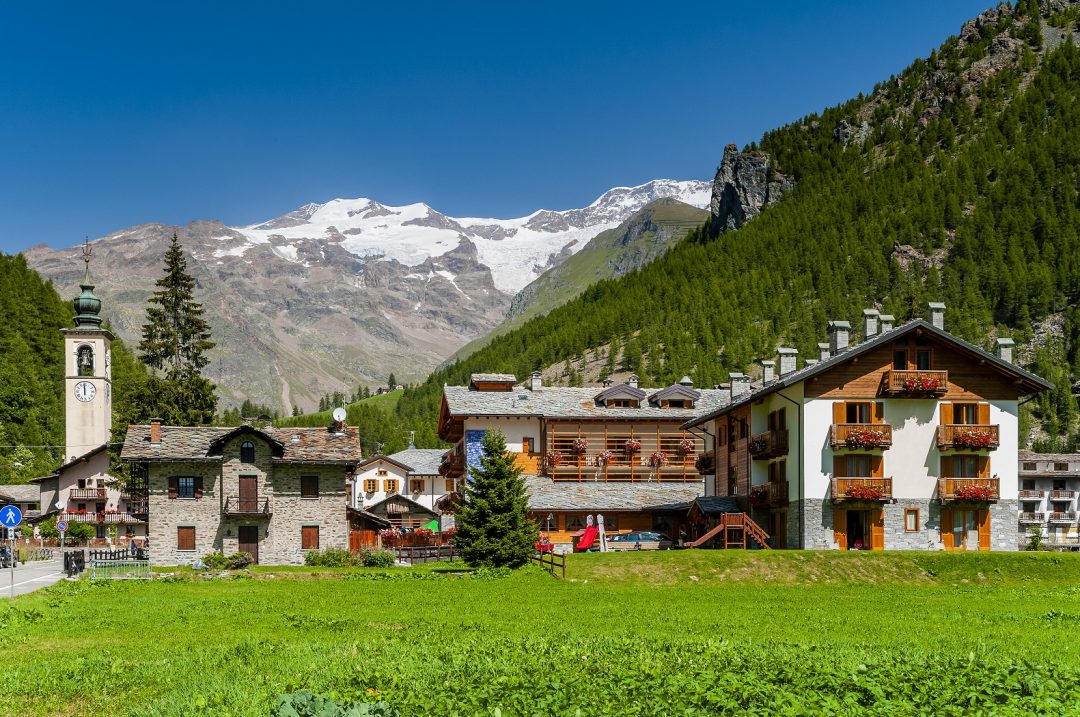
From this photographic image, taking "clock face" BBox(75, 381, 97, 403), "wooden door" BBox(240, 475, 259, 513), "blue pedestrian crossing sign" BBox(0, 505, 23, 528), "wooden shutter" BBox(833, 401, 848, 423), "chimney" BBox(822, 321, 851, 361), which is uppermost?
"chimney" BBox(822, 321, 851, 361)

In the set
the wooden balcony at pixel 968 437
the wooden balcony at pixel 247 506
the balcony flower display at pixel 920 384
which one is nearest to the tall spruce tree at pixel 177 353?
the wooden balcony at pixel 247 506

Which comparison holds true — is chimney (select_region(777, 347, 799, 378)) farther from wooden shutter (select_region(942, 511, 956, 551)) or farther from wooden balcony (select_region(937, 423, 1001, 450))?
wooden shutter (select_region(942, 511, 956, 551))

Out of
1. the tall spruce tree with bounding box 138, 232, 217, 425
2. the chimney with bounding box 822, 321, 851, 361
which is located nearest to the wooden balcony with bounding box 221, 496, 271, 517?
the tall spruce tree with bounding box 138, 232, 217, 425

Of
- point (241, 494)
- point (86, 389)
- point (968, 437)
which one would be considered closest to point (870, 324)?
point (968, 437)

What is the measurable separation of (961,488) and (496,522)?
73.8ft

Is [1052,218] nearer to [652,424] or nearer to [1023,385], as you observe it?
[652,424]

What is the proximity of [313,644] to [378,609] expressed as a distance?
31.0 feet

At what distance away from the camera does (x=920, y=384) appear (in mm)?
54656

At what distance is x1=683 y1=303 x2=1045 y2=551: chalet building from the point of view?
179ft

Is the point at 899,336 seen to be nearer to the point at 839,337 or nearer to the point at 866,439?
the point at 866,439

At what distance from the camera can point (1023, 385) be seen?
184 ft

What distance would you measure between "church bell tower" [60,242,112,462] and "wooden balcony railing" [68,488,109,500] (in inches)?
273

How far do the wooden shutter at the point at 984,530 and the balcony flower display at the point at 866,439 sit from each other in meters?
6.34

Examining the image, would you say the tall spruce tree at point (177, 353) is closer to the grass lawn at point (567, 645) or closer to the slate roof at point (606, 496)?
the slate roof at point (606, 496)
